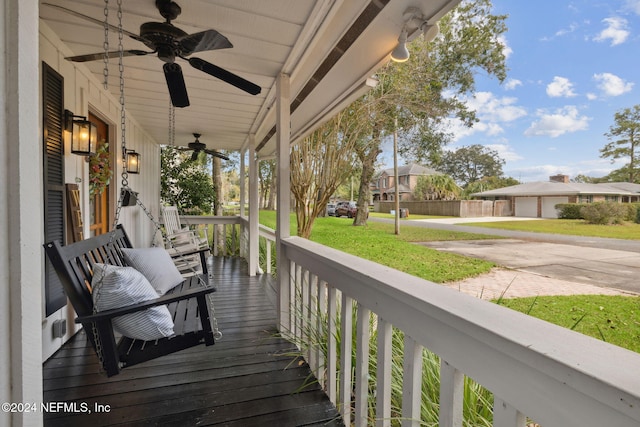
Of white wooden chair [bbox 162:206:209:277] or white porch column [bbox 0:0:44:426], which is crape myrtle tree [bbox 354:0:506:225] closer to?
white wooden chair [bbox 162:206:209:277]

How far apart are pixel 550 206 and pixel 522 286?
2.02 feet

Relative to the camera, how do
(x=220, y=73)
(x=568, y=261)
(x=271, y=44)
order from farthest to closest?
(x=271, y=44)
(x=220, y=73)
(x=568, y=261)

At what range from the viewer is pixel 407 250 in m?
4.36

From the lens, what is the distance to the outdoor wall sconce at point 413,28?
1.43 m

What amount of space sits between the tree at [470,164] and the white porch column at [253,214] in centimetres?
275

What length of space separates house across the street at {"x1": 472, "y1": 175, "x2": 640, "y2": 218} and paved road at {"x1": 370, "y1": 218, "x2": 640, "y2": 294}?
171 mm

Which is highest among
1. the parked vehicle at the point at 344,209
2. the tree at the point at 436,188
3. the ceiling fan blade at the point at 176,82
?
the ceiling fan blade at the point at 176,82

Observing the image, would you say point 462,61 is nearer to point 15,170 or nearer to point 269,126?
point 269,126

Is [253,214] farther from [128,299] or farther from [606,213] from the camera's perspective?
[606,213]

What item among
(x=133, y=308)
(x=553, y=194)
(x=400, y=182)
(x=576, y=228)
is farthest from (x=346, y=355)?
(x=400, y=182)

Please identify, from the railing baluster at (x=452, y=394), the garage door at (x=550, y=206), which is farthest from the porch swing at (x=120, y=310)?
the garage door at (x=550, y=206)

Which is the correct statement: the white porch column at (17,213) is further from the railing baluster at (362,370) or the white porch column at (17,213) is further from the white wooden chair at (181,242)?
the white wooden chair at (181,242)

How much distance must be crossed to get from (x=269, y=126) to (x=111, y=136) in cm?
188

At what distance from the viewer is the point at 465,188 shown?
2949 millimetres
